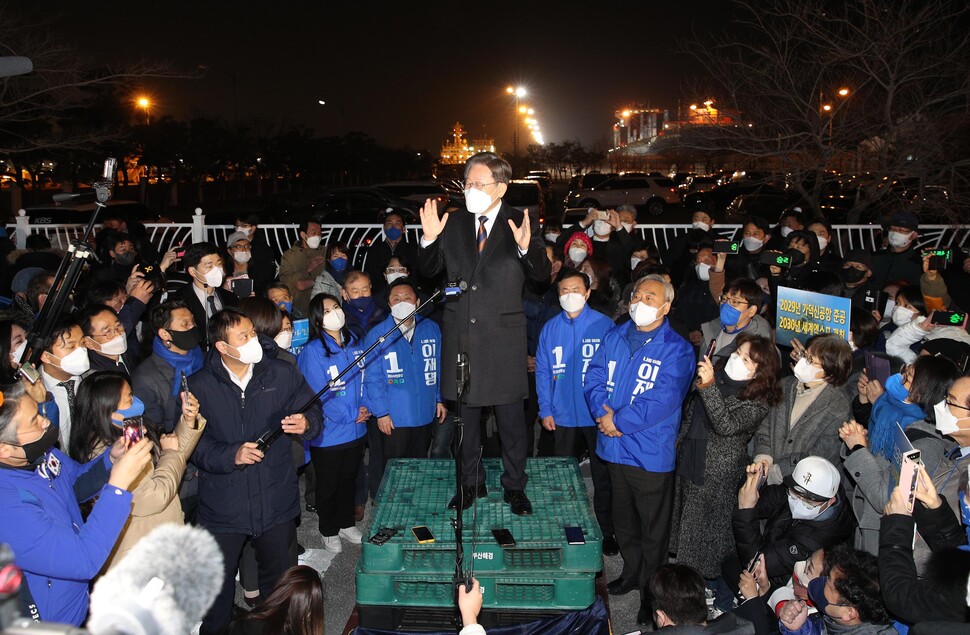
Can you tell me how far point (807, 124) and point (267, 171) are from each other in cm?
3677

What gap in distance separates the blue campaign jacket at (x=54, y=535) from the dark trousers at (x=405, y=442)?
285 centimetres

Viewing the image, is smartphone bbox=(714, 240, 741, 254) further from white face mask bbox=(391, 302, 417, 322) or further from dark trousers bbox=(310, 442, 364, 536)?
dark trousers bbox=(310, 442, 364, 536)

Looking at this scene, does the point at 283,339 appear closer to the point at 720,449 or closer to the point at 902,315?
the point at 720,449

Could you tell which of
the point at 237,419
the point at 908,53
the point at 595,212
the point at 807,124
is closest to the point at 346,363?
the point at 237,419

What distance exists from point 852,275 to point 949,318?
1896 mm

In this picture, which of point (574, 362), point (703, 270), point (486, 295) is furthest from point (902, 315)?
point (486, 295)

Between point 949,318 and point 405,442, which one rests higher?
point 949,318

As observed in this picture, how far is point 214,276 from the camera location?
607 cm

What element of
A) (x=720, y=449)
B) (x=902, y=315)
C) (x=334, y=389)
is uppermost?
(x=902, y=315)

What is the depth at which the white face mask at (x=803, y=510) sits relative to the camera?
157 inches

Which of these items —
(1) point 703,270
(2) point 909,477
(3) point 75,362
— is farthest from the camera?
→ (1) point 703,270

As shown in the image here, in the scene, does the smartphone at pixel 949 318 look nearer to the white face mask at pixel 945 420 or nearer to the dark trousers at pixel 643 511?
the white face mask at pixel 945 420

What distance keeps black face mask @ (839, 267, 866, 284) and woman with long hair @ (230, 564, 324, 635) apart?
5691mm

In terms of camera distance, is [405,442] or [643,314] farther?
[405,442]
